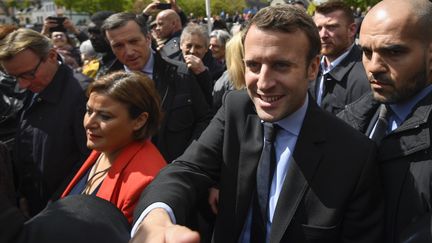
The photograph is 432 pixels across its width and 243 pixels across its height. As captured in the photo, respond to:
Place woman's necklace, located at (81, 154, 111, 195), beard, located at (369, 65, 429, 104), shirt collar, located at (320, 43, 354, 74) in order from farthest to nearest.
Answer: shirt collar, located at (320, 43, 354, 74), woman's necklace, located at (81, 154, 111, 195), beard, located at (369, 65, 429, 104)

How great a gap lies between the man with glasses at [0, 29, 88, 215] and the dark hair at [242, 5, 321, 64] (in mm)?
1720

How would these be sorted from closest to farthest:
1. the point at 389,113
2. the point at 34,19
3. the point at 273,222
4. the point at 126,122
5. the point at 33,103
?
the point at 273,222, the point at 389,113, the point at 126,122, the point at 33,103, the point at 34,19

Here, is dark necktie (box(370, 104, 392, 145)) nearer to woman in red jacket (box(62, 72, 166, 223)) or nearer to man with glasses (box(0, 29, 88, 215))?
woman in red jacket (box(62, 72, 166, 223))

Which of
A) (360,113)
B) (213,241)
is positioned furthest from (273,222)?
(360,113)

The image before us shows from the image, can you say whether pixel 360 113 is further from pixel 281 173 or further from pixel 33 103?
pixel 33 103

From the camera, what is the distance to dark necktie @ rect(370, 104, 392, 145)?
6.62 feet

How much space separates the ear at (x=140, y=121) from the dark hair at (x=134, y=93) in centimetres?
2

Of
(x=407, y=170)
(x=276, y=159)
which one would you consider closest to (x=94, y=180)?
(x=276, y=159)

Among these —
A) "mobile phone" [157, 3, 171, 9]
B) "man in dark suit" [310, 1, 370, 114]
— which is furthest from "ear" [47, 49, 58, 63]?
"mobile phone" [157, 3, 171, 9]

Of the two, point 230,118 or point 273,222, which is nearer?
point 273,222

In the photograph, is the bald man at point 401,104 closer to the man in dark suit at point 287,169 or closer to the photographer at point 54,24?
the man in dark suit at point 287,169

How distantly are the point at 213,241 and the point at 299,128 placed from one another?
577 mm

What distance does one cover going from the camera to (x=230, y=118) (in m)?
1.84

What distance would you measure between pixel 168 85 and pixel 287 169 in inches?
77.1
